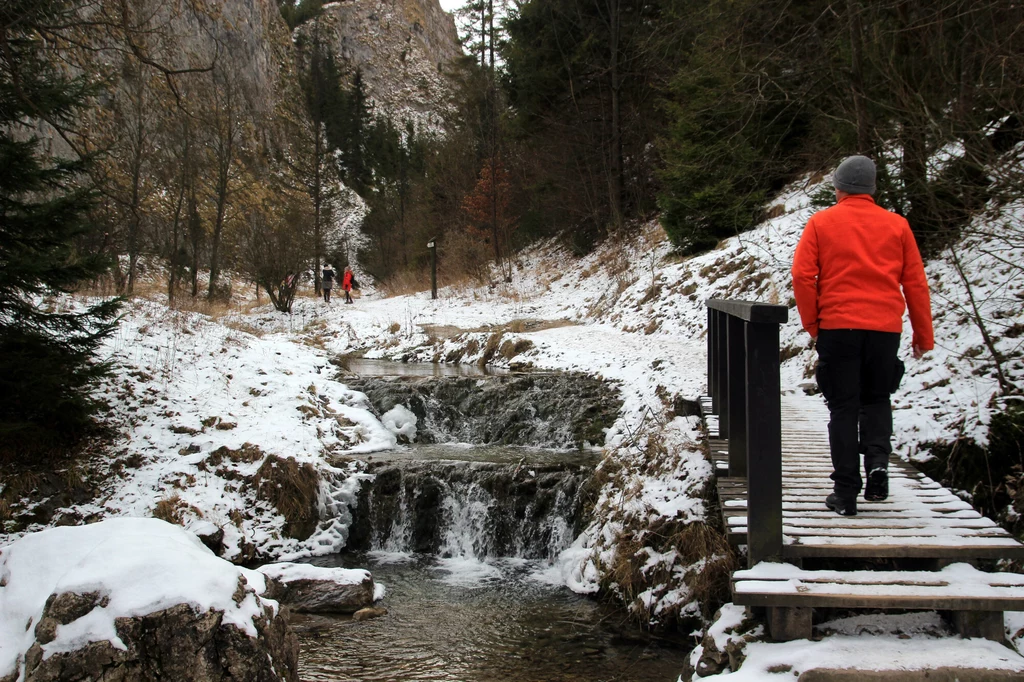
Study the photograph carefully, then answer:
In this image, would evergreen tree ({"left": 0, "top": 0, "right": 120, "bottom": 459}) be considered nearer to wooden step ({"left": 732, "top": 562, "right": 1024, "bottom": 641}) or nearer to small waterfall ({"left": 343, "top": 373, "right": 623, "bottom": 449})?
small waterfall ({"left": 343, "top": 373, "right": 623, "bottom": 449})

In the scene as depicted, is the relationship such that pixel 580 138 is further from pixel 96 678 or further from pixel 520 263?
pixel 96 678

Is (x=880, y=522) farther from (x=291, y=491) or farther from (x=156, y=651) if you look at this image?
(x=291, y=491)

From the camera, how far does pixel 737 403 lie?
5.24 m

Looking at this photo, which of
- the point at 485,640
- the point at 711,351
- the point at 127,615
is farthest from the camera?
the point at 711,351

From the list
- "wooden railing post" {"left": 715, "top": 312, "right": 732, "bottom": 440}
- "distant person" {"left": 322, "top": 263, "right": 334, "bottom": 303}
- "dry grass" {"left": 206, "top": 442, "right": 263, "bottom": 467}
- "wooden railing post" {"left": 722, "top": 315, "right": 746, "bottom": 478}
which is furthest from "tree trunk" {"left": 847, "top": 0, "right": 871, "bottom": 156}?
"distant person" {"left": 322, "top": 263, "right": 334, "bottom": 303}

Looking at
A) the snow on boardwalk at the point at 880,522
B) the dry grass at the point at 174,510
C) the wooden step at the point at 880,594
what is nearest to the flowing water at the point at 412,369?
the dry grass at the point at 174,510

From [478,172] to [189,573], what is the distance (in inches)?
1114

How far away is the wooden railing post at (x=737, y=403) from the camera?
5.22 m

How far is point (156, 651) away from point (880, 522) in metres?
3.94

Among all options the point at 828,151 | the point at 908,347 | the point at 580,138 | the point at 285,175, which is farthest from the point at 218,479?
the point at 285,175

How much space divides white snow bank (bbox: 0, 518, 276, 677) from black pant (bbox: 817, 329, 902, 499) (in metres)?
3.42

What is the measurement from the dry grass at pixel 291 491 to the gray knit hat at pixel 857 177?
254 inches

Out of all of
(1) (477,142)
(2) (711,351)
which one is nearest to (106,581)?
(2) (711,351)

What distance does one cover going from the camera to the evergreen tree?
7031 millimetres
